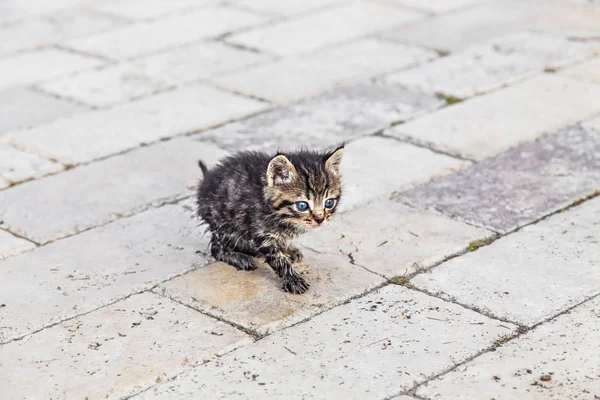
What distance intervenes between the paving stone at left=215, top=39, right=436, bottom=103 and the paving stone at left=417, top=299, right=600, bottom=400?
431 centimetres

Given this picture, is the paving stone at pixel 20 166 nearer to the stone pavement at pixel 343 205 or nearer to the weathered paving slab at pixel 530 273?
the stone pavement at pixel 343 205

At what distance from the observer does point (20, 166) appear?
7.82 m

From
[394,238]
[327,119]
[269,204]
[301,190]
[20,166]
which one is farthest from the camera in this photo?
[327,119]

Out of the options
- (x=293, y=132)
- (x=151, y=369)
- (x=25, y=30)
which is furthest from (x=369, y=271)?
(x=25, y=30)

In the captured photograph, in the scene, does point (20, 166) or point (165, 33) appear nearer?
point (20, 166)

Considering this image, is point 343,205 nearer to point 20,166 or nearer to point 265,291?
point 265,291

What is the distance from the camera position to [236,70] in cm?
980

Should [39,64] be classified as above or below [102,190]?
above

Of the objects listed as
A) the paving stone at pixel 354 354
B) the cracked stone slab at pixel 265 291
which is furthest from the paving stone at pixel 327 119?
the paving stone at pixel 354 354

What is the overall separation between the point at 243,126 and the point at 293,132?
45 cm

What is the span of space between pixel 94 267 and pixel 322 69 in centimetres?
416

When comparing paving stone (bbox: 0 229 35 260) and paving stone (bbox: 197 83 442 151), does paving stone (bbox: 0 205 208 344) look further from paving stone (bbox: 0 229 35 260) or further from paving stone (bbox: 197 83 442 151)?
paving stone (bbox: 197 83 442 151)

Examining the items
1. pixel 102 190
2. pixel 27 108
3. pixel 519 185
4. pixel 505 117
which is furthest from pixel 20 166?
pixel 505 117

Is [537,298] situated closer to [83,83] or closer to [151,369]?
[151,369]
